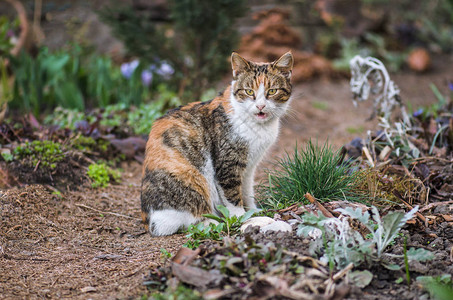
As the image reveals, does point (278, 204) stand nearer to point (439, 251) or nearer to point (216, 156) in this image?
point (216, 156)

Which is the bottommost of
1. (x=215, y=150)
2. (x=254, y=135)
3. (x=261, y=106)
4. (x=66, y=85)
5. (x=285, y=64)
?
(x=215, y=150)

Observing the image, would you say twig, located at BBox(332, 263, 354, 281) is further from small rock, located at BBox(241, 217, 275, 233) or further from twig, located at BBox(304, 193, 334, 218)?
small rock, located at BBox(241, 217, 275, 233)

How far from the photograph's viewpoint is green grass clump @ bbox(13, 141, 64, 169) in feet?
14.8

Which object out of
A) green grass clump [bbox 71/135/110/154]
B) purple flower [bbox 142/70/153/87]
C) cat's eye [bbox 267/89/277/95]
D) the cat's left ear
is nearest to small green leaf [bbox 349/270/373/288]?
cat's eye [bbox 267/89/277/95]

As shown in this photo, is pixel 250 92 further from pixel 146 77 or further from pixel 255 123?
pixel 146 77

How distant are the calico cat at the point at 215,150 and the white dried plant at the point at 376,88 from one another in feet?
4.08

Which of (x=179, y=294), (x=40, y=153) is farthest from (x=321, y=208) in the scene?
(x=40, y=153)

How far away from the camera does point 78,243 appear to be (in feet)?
11.8

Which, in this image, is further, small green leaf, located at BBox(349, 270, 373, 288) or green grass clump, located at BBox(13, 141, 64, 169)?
green grass clump, located at BBox(13, 141, 64, 169)

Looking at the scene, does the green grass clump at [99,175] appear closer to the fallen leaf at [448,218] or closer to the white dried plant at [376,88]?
the white dried plant at [376,88]

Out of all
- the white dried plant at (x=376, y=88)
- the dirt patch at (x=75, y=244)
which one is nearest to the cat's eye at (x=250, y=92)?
the dirt patch at (x=75, y=244)

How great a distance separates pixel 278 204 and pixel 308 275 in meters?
1.12

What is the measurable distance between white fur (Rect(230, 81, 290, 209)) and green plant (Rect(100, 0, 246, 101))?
2989 millimetres

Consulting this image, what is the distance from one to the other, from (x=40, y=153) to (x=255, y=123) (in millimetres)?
2294
